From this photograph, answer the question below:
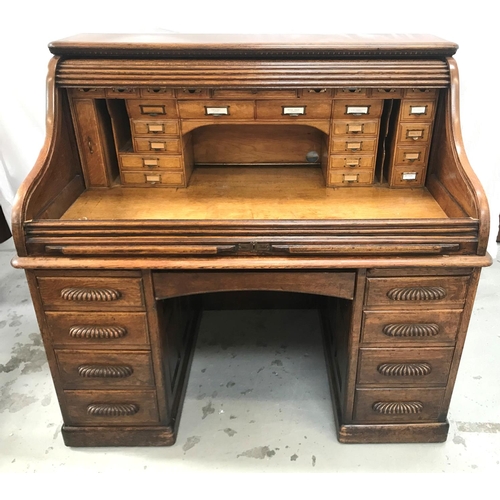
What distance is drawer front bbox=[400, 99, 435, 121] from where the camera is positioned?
162 centimetres

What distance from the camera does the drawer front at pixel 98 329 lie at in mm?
1545

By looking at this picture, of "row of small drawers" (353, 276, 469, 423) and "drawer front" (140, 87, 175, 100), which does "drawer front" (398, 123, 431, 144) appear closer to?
"row of small drawers" (353, 276, 469, 423)

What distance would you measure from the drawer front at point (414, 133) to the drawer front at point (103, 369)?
1200mm

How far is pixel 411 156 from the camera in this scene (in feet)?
5.62

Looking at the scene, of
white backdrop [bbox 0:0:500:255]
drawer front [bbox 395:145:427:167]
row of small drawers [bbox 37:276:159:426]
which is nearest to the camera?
row of small drawers [bbox 37:276:159:426]

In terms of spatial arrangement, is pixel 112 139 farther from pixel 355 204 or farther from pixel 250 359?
pixel 250 359

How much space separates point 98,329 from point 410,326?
41.3 inches

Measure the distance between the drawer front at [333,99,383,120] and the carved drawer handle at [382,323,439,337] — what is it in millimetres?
742

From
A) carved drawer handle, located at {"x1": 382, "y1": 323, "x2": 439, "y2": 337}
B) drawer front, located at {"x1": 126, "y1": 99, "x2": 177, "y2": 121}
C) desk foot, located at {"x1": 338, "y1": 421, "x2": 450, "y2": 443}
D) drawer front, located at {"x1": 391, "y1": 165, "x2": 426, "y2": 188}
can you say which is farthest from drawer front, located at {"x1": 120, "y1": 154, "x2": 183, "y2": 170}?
desk foot, located at {"x1": 338, "y1": 421, "x2": 450, "y2": 443}

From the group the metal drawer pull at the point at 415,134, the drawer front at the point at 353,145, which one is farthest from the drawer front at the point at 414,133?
the drawer front at the point at 353,145

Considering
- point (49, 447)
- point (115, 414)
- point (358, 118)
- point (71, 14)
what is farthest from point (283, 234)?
point (71, 14)

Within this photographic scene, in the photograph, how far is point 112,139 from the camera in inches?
69.5

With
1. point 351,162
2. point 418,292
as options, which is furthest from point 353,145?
point 418,292

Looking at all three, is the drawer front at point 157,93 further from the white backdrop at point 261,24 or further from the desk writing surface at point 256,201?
the white backdrop at point 261,24
